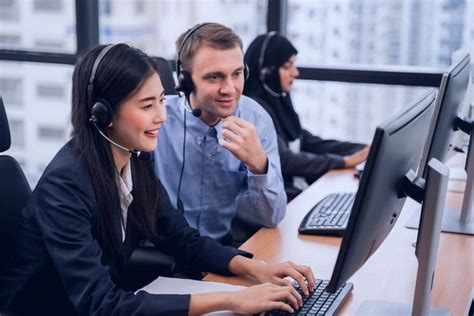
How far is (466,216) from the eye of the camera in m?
1.95

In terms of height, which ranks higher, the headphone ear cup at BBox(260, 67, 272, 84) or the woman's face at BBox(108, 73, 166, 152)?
the woman's face at BBox(108, 73, 166, 152)

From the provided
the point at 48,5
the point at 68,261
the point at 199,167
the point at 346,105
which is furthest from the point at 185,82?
the point at 48,5

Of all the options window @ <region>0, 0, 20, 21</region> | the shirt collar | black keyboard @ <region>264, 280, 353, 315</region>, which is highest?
window @ <region>0, 0, 20, 21</region>

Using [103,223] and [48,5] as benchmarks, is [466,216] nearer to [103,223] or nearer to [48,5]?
[103,223]

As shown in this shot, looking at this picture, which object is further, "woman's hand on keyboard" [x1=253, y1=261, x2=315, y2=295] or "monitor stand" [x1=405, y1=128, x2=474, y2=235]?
"monitor stand" [x1=405, y1=128, x2=474, y2=235]

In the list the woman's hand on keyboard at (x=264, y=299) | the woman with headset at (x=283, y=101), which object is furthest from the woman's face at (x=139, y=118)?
the woman with headset at (x=283, y=101)

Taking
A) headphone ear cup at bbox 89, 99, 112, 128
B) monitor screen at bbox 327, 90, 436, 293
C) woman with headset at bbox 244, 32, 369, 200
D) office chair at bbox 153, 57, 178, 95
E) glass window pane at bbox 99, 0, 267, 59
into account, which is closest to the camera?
monitor screen at bbox 327, 90, 436, 293

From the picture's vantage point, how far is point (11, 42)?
3836 millimetres

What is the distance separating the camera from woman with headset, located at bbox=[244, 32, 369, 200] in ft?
8.99

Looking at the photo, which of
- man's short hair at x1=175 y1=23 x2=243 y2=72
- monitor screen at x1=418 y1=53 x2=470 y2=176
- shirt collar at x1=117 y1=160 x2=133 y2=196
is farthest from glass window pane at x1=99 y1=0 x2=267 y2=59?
shirt collar at x1=117 y1=160 x2=133 y2=196

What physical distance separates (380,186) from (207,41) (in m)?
1.01

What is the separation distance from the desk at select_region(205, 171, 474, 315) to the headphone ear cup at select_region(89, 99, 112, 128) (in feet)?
1.36

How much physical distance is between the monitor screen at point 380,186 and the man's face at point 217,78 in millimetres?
800

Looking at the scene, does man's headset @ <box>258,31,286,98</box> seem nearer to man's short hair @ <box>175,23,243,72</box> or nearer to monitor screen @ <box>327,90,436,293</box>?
man's short hair @ <box>175,23,243,72</box>
